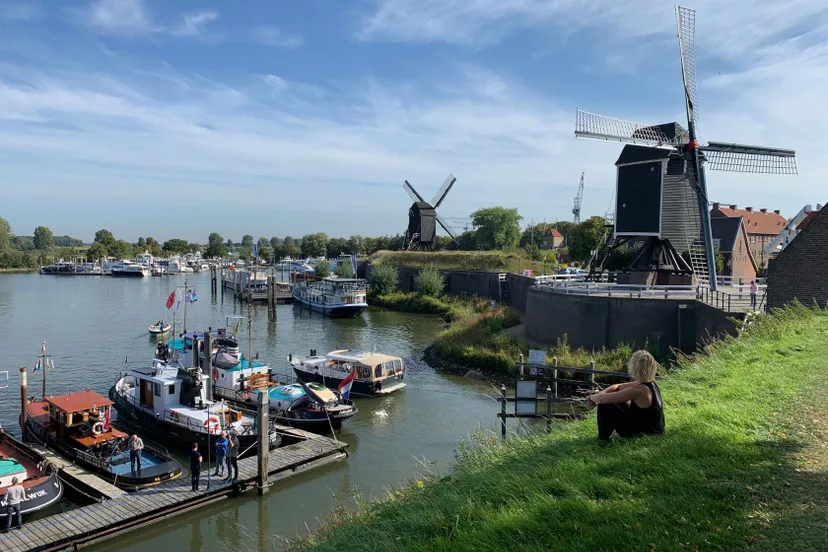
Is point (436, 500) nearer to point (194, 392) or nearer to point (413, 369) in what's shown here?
point (194, 392)

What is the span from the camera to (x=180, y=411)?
22750 millimetres

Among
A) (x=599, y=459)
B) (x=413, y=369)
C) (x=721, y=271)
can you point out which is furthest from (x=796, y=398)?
(x=721, y=271)

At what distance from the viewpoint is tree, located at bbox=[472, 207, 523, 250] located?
360 ft

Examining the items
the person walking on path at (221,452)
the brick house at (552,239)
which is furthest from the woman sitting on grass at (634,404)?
the brick house at (552,239)

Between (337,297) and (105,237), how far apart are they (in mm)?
153977

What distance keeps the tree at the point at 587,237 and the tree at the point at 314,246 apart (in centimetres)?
11487

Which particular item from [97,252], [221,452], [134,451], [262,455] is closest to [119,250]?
[97,252]

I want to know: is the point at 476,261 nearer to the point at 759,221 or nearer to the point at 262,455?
the point at 759,221

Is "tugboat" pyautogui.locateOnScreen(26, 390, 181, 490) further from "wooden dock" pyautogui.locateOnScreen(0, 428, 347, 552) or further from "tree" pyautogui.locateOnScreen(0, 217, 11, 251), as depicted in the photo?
"tree" pyautogui.locateOnScreen(0, 217, 11, 251)

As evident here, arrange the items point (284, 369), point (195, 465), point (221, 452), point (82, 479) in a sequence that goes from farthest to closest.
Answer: point (284, 369)
point (221, 452)
point (82, 479)
point (195, 465)

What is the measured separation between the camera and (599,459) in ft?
27.9

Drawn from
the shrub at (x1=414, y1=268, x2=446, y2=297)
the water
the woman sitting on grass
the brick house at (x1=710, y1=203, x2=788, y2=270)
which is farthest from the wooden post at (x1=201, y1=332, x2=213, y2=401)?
the brick house at (x1=710, y1=203, x2=788, y2=270)

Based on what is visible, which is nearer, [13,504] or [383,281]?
[13,504]

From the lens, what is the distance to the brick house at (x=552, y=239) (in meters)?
134
